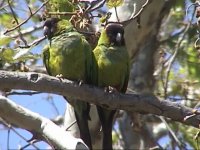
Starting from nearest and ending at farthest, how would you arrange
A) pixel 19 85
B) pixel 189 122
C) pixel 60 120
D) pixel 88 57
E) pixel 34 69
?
pixel 19 85 → pixel 189 122 → pixel 88 57 → pixel 34 69 → pixel 60 120

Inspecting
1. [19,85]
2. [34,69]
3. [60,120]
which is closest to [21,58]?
[19,85]

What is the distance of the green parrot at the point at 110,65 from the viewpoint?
4.05 meters

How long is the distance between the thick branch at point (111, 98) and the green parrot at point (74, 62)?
26.5 inches

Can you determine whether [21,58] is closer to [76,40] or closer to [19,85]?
[19,85]

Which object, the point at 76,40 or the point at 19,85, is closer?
the point at 19,85

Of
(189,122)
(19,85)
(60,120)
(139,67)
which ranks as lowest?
(60,120)

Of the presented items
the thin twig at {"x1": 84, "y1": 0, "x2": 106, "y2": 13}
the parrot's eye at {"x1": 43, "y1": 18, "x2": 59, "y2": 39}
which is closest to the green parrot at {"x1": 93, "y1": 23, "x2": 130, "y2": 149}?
the thin twig at {"x1": 84, "y1": 0, "x2": 106, "y2": 13}

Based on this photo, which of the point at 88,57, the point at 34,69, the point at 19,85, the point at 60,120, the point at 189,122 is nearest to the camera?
the point at 19,85

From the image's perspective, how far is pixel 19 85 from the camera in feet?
9.60

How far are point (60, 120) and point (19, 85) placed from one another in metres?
3.40

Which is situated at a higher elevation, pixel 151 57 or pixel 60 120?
pixel 151 57

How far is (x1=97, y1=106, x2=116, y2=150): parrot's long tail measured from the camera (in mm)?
4023

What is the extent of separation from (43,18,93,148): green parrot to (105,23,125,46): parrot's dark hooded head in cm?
24

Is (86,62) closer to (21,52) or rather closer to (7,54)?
(21,52)
